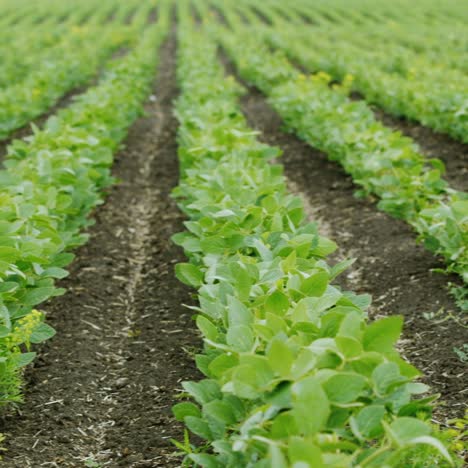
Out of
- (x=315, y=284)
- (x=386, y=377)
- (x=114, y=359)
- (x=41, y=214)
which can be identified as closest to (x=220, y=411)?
(x=386, y=377)

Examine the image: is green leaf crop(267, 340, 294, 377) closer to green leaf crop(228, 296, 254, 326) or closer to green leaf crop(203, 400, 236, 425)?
green leaf crop(203, 400, 236, 425)

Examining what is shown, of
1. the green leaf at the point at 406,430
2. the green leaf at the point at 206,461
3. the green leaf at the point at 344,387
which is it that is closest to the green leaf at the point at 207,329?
the green leaf at the point at 206,461

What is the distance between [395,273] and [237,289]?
267cm

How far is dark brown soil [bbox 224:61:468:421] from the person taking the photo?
4.05 meters

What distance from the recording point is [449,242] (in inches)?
188

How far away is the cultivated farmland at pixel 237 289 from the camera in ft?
7.80

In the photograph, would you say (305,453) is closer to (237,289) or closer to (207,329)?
(207,329)

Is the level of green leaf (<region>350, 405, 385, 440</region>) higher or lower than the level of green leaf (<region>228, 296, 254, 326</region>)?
lower

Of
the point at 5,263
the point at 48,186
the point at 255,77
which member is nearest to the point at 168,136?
the point at 255,77

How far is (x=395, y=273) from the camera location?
17.8 ft

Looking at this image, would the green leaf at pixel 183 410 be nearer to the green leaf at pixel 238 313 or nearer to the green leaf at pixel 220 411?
the green leaf at pixel 220 411

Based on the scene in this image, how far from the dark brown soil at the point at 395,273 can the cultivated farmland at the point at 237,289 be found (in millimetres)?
18

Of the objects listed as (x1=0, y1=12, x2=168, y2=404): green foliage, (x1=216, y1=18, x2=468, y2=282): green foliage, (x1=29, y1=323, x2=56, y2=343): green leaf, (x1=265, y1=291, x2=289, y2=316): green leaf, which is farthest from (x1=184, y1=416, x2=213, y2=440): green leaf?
(x1=216, y1=18, x2=468, y2=282): green foliage

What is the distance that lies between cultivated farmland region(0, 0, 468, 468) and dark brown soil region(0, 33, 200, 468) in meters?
0.01
